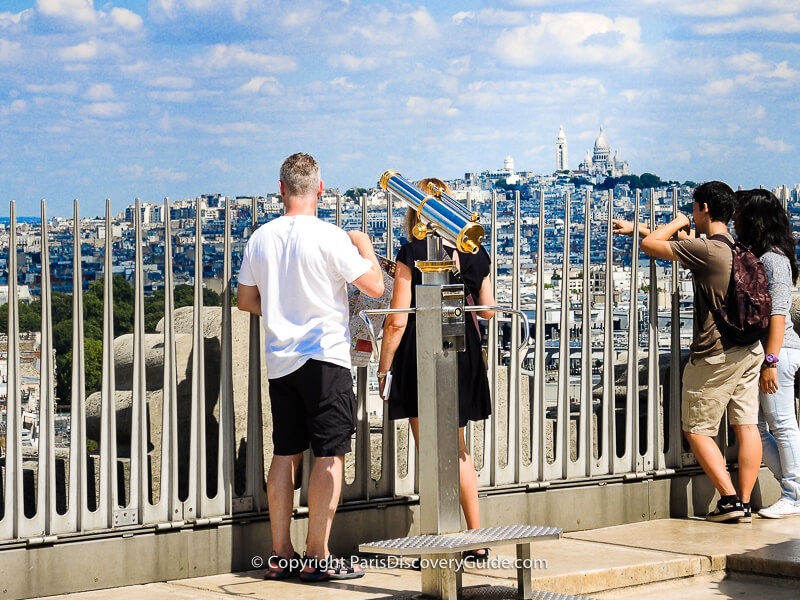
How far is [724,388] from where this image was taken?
7781 mm

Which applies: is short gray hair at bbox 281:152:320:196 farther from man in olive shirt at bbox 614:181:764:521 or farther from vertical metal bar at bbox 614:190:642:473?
vertical metal bar at bbox 614:190:642:473

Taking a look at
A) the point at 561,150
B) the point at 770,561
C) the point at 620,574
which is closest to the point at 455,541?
the point at 620,574

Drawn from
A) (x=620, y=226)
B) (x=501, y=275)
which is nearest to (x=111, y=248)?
(x=501, y=275)

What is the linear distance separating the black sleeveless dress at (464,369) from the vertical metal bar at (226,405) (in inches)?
34.1

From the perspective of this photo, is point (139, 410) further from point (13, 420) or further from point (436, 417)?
point (436, 417)

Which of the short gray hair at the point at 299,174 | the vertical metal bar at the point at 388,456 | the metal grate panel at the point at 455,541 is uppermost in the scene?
the short gray hair at the point at 299,174

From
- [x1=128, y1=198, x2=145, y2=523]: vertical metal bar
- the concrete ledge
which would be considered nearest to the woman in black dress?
[x1=128, y1=198, x2=145, y2=523]: vertical metal bar

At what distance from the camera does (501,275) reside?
752cm

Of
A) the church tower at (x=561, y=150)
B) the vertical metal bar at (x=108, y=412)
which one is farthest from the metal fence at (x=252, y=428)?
the church tower at (x=561, y=150)

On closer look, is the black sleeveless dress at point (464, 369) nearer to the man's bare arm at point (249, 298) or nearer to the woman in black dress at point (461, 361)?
the woman in black dress at point (461, 361)

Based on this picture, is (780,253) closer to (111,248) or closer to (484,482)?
(484,482)

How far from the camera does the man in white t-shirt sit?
19.7ft

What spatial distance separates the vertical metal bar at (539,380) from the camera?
7.68 meters
